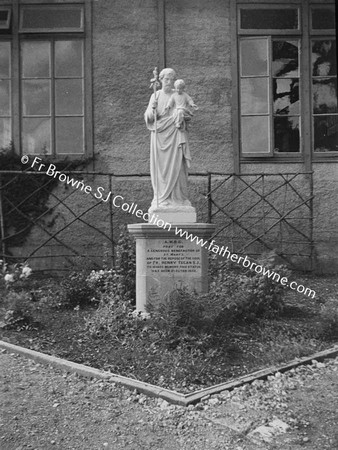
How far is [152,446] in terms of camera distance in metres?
4.14

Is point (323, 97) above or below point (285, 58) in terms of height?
below

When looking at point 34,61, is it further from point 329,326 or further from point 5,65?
point 329,326

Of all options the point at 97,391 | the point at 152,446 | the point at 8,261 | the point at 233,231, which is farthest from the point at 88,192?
the point at 152,446

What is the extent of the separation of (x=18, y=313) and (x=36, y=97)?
6.22 metres

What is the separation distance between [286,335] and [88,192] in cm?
601

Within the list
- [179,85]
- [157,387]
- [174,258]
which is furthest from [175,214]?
[157,387]

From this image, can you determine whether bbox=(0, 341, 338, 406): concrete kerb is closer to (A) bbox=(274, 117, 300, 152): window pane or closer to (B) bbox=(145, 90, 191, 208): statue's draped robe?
(B) bbox=(145, 90, 191, 208): statue's draped robe

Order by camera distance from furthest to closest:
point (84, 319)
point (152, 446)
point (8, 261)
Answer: point (8, 261), point (84, 319), point (152, 446)

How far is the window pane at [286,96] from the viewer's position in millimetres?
11930

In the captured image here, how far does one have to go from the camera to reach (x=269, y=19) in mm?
11898

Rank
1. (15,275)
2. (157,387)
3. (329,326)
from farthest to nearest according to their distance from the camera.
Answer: (15,275)
(329,326)
(157,387)

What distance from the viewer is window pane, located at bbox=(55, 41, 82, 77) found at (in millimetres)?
11812

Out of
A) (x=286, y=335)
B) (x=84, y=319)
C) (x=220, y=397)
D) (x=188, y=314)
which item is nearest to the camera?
(x=220, y=397)

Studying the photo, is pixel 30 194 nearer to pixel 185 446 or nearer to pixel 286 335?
pixel 286 335
